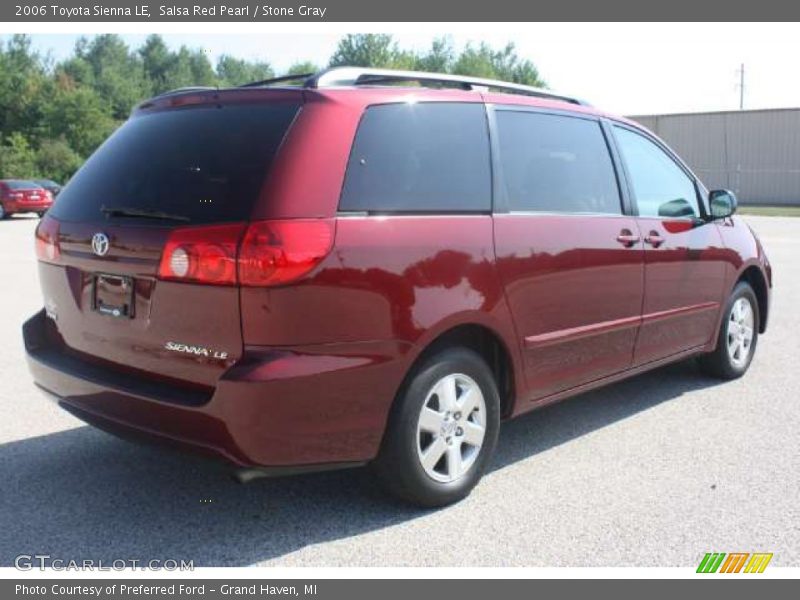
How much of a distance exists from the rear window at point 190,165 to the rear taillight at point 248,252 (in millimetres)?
81

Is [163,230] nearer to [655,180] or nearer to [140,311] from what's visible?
[140,311]

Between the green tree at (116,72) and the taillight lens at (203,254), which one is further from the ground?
the green tree at (116,72)

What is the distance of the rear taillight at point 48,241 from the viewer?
3.67 meters

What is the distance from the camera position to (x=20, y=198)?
1095 inches

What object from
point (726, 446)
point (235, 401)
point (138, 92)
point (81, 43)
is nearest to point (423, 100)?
point (235, 401)

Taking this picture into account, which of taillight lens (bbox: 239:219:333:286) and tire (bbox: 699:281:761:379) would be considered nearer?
taillight lens (bbox: 239:219:333:286)

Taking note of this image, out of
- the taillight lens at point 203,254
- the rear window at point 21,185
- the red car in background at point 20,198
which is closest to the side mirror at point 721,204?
the taillight lens at point 203,254

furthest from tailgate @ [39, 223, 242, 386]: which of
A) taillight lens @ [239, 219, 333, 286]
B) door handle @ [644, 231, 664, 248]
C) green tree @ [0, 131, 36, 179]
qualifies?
green tree @ [0, 131, 36, 179]

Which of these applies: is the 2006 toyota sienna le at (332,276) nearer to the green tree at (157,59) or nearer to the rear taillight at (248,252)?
the rear taillight at (248,252)

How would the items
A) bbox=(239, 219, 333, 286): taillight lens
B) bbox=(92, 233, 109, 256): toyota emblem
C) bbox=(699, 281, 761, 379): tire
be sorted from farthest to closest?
bbox=(699, 281, 761, 379): tire, bbox=(92, 233, 109, 256): toyota emblem, bbox=(239, 219, 333, 286): taillight lens

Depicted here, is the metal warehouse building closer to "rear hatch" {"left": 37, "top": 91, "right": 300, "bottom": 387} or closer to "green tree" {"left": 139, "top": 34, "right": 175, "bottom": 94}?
"rear hatch" {"left": 37, "top": 91, "right": 300, "bottom": 387}

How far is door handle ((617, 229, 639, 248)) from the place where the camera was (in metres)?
4.57

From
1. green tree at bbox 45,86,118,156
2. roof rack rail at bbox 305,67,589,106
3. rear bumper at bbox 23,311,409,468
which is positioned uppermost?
green tree at bbox 45,86,118,156

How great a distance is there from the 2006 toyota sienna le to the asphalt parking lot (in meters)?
0.33
